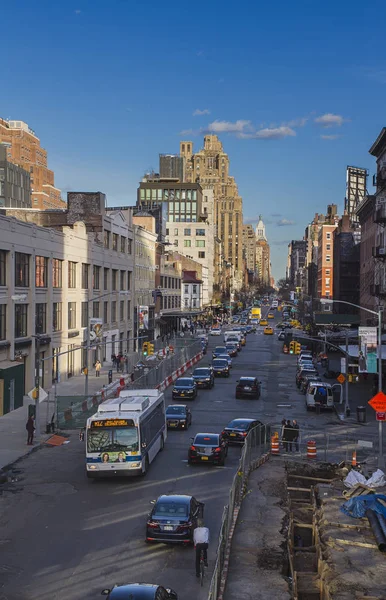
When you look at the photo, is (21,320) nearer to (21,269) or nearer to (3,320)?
(3,320)

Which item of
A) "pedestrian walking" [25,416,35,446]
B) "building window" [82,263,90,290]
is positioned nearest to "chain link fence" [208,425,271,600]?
"pedestrian walking" [25,416,35,446]

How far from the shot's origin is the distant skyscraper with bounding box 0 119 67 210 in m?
178

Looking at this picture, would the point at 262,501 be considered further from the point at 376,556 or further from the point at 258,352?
the point at 258,352

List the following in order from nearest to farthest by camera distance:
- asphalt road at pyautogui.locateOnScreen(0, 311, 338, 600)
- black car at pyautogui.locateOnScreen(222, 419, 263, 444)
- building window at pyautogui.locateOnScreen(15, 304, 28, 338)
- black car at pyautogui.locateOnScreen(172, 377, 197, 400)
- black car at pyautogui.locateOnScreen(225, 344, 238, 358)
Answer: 1. asphalt road at pyautogui.locateOnScreen(0, 311, 338, 600)
2. black car at pyautogui.locateOnScreen(222, 419, 263, 444)
3. building window at pyautogui.locateOnScreen(15, 304, 28, 338)
4. black car at pyautogui.locateOnScreen(172, 377, 197, 400)
5. black car at pyautogui.locateOnScreen(225, 344, 238, 358)

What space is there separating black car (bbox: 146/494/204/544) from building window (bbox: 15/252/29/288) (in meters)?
30.2

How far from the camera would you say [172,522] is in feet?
63.6

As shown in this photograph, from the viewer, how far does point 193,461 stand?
1163 inches

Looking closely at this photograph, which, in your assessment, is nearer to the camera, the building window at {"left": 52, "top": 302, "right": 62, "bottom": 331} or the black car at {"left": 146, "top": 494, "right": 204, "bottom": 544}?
the black car at {"left": 146, "top": 494, "right": 204, "bottom": 544}

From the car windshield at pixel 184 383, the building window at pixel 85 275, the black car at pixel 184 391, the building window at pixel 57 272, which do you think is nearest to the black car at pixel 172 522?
the black car at pixel 184 391

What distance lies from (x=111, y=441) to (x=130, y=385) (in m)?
19.6

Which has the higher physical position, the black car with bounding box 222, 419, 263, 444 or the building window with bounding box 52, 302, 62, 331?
the building window with bounding box 52, 302, 62, 331

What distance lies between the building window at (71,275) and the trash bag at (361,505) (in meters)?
42.3

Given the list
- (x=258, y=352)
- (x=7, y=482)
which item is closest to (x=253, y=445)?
(x=7, y=482)

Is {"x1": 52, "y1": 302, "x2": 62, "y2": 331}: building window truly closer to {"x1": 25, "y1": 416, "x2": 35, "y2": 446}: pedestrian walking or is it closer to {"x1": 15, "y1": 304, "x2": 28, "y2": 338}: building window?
{"x1": 15, "y1": 304, "x2": 28, "y2": 338}: building window
